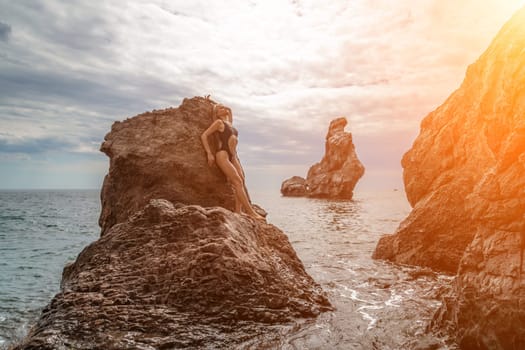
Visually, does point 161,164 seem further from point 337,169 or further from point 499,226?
point 337,169

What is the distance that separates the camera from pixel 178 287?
17.2 ft

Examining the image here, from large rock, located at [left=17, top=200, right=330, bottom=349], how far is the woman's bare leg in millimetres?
1867

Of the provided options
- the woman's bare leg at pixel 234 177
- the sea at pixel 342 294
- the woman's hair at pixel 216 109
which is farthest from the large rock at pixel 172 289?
the woman's hair at pixel 216 109

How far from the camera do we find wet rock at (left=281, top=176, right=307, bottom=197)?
96.2 meters

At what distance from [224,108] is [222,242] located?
488cm

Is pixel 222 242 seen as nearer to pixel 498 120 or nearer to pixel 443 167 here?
Result: pixel 498 120

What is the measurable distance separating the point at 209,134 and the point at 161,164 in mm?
1452

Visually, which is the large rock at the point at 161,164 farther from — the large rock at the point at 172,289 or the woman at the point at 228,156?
the large rock at the point at 172,289

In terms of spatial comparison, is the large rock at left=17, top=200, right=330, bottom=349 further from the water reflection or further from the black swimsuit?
the black swimsuit

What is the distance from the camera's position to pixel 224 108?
31.5ft

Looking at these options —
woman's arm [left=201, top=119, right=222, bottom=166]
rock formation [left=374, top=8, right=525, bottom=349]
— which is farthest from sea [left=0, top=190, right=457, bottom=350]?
woman's arm [left=201, top=119, right=222, bottom=166]

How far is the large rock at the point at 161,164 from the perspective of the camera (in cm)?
880

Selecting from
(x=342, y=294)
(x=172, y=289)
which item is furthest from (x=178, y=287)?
(x=342, y=294)

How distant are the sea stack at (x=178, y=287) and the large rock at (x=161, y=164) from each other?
6.01ft
